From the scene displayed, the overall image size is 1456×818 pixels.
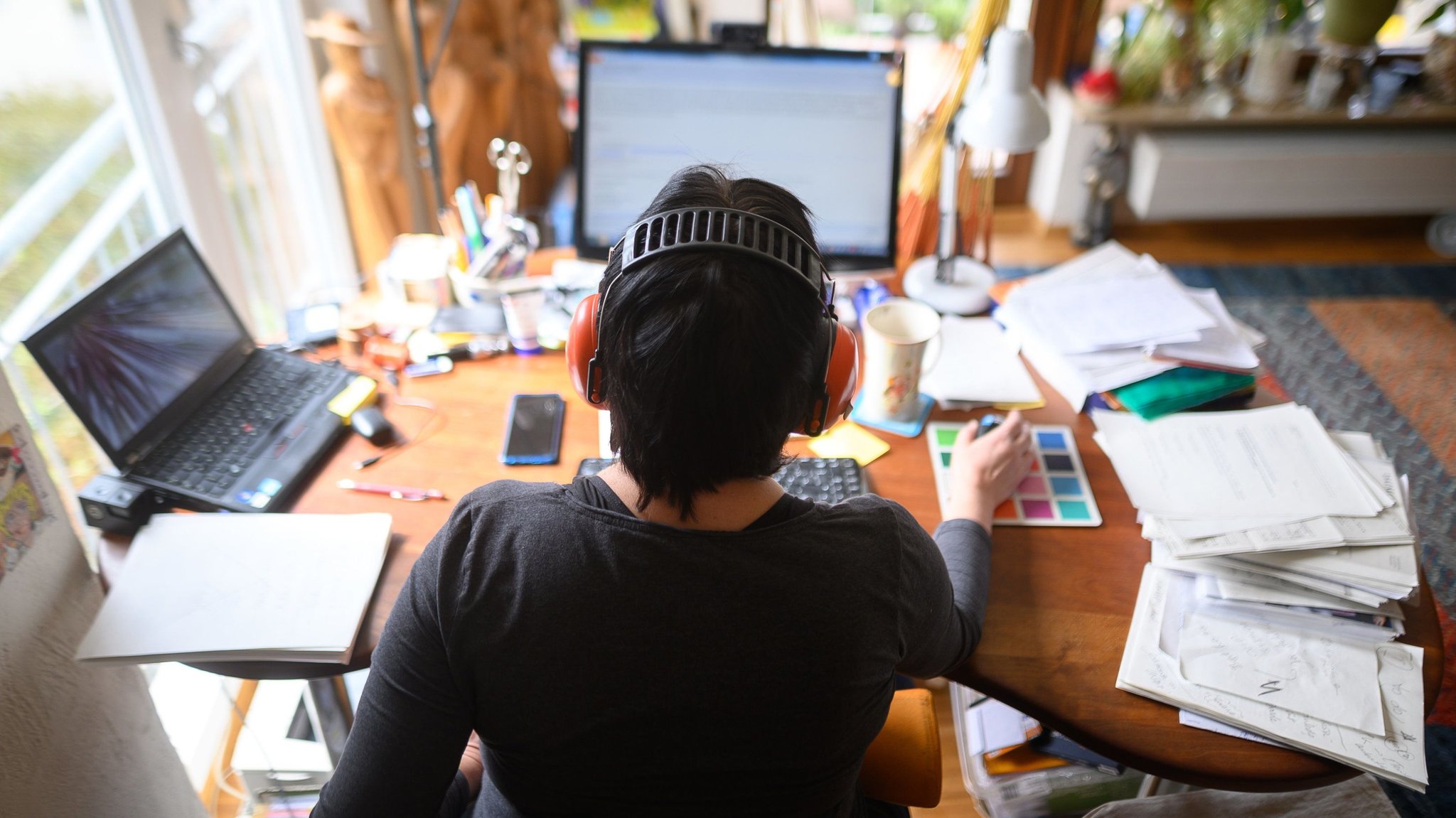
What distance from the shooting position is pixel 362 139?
218 centimetres

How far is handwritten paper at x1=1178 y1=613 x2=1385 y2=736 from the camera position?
92cm

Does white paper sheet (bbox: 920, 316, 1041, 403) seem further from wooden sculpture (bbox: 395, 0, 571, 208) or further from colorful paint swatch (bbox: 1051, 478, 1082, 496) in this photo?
wooden sculpture (bbox: 395, 0, 571, 208)

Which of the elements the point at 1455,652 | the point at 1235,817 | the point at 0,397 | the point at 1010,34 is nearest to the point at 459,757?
the point at 0,397

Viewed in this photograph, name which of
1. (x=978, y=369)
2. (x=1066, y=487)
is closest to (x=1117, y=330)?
(x=978, y=369)

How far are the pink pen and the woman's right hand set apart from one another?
658 millimetres

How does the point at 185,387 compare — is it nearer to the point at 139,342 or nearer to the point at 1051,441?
the point at 139,342

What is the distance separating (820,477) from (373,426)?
2.03 feet

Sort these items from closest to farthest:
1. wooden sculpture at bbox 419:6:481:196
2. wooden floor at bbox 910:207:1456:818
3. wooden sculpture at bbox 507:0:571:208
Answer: wooden sculpture at bbox 419:6:481:196 < wooden sculpture at bbox 507:0:571:208 < wooden floor at bbox 910:207:1456:818

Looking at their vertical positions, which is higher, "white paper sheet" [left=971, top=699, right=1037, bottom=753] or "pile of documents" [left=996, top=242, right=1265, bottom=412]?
"pile of documents" [left=996, top=242, right=1265, bottom=412]

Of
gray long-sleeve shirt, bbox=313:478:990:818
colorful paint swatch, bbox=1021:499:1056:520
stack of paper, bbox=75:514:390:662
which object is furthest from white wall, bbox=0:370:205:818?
colorful paint swatch, bbox=1021:499:1056:520

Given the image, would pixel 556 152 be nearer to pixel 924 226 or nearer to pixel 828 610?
pixel 924 226

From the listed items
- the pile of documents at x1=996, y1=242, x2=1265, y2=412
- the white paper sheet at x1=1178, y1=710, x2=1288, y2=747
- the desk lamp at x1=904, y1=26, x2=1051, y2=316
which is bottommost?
the white paper sheet at x1=1178, y1=710, x2=1288, y2=747

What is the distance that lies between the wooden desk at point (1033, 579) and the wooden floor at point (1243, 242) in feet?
7.52

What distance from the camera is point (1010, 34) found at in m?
1.36
